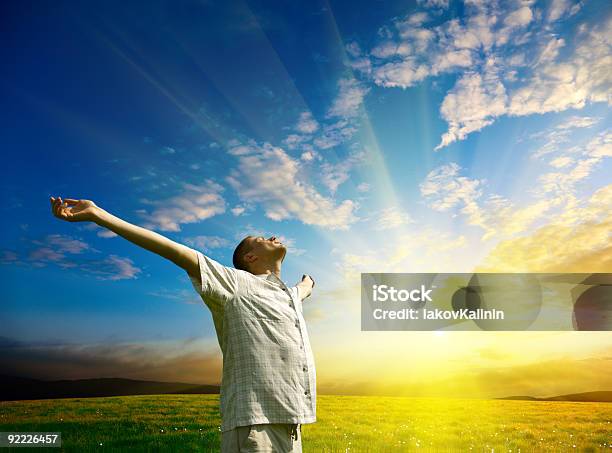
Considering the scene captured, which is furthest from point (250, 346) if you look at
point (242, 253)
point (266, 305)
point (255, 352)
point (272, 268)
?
point (242, 253)

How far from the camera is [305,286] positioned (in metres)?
4.54

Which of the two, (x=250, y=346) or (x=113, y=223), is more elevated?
(x=113, y=223)

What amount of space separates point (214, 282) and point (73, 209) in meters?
0.87

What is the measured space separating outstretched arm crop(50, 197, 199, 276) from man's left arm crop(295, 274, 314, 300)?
4.89 feet

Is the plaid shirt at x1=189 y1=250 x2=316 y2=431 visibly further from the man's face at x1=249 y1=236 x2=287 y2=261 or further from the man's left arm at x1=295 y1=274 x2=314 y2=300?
the man's left arm at x1=295 y1=274 x2=314 y2=300

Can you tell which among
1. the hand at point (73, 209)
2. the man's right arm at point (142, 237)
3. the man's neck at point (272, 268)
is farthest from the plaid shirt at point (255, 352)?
the hand at point (73, 209)

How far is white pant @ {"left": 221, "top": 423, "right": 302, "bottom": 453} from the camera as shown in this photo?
3121mm

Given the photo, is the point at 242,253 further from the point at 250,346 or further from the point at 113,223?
the point at 113,223

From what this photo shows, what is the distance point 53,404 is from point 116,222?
10978 mm

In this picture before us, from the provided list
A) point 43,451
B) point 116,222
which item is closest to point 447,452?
point 43,451

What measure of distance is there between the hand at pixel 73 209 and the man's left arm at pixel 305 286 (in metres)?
1.80

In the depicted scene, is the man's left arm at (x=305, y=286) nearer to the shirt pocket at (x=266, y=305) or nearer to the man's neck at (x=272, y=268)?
the man's neck at (x=272, y=268)

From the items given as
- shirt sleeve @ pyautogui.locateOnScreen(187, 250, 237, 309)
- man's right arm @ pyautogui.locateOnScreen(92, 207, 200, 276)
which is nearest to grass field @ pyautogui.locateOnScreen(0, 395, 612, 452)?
shirt sleeve @ pyautogui.locateOnScreen(187, 250, 237, 309)

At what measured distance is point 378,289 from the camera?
31.9ft
